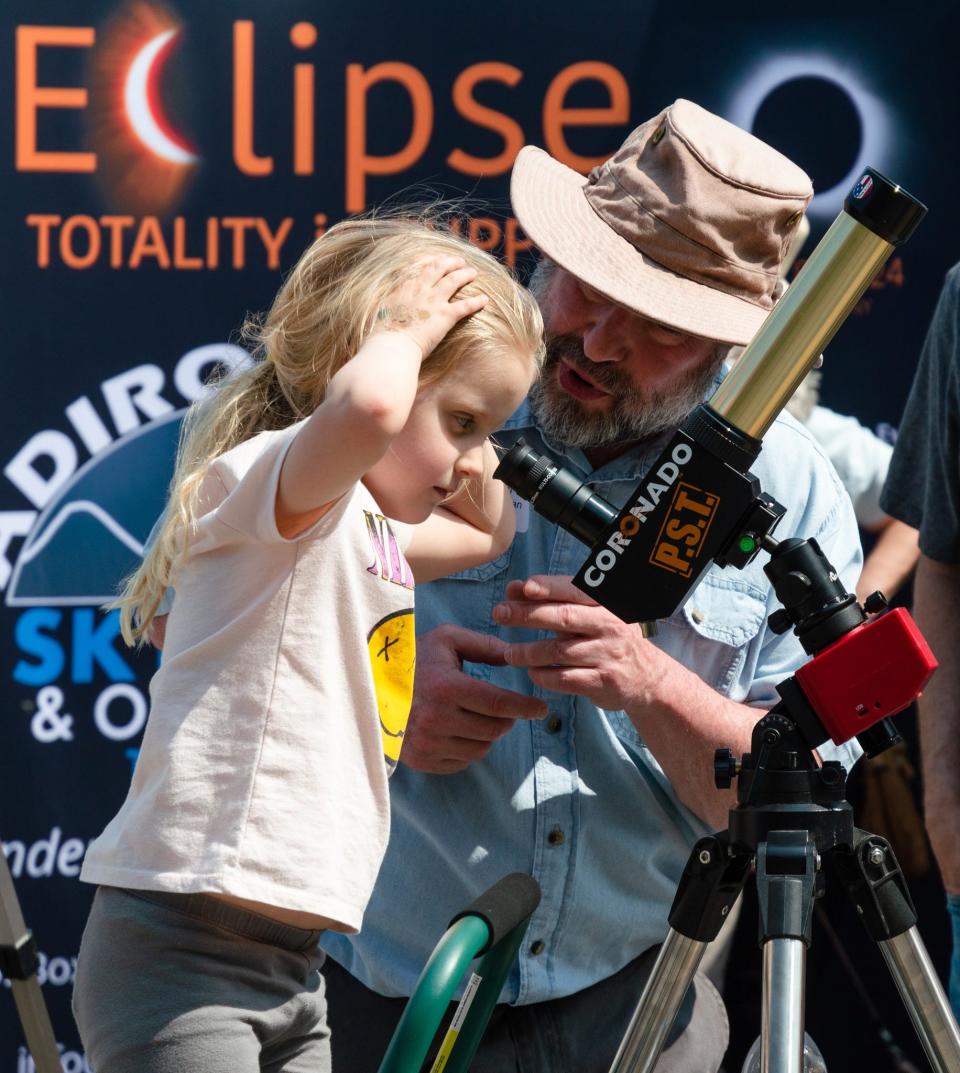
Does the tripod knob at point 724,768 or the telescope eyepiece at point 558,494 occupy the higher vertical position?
the telescope eyepiece at point 558,494

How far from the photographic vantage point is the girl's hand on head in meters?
1.61

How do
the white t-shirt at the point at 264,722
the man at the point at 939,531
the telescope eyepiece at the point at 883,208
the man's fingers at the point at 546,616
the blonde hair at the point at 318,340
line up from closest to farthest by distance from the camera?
the telescope eyepiece at the point at 883,208 < the white t-shirt at the point at 264,722 < the blonde hair at the point at 318,340 < the man's fingers at the point at 546,616 < the man at the point at 939,531

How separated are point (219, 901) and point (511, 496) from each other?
0.74 meters

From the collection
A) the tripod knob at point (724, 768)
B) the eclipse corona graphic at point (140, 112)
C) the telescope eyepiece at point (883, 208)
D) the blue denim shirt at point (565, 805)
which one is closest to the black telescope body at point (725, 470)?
the telescope eyepiece at point (883, 208)

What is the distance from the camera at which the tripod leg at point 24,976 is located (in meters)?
2.07

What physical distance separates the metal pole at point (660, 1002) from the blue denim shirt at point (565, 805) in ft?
→ 1.54

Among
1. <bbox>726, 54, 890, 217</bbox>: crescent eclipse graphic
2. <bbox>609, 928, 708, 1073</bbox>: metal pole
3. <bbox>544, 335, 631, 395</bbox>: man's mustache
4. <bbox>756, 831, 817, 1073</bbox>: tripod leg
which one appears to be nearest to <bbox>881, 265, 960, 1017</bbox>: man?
<bbox>544, 335, 631, 395</bbox>: man's mustache

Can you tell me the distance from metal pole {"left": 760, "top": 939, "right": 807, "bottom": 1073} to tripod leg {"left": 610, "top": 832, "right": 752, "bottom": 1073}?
124 millimetres

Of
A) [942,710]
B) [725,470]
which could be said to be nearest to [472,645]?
[725,470]

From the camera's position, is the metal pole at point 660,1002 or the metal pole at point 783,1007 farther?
the metal pole at point 660,1002

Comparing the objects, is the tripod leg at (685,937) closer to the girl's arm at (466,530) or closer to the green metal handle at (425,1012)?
the green metal handle at (425,1012)

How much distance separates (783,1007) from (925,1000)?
0.70ft

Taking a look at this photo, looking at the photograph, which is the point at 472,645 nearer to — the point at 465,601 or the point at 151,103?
the point at 465,601

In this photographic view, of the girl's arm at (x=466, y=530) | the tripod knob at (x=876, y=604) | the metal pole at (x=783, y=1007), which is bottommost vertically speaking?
the girl's arm at (x=466, y=530)
